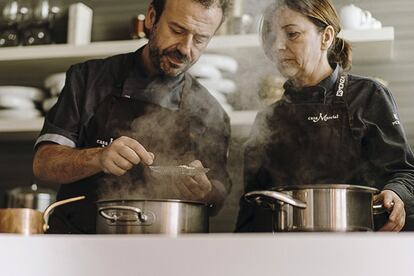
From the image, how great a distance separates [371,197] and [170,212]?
17.7 inches

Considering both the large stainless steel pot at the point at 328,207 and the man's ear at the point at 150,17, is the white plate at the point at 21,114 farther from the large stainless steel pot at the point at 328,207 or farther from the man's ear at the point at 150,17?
the large stainless steel pot at the point at 328,207

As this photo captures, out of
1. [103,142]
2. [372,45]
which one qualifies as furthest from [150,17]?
[372,45]

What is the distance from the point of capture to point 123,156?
1805 millimetres

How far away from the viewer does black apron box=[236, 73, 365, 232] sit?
171 centimetres

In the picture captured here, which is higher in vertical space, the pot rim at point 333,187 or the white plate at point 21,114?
the white plate at point 21,114

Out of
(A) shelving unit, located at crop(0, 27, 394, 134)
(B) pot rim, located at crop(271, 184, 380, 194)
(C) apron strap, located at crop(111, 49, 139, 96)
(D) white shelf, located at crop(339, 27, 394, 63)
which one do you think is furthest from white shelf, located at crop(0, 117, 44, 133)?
(D) white shelf, located at crop(339, 27, 394, 63)

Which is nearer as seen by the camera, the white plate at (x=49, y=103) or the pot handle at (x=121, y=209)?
the pot handle at (x=121, y=209)

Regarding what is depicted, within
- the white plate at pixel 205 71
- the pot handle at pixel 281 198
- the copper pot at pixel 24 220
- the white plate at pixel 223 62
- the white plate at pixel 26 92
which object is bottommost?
the copper pot at pixel 24 220

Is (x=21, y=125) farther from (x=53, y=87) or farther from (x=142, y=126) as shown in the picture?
(x=142, y=126)

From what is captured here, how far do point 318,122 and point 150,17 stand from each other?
524mm

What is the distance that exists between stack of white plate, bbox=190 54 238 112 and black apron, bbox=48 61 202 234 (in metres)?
0.04

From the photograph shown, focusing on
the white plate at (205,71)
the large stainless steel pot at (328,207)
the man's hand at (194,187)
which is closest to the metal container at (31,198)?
the man's hand at (194,187)

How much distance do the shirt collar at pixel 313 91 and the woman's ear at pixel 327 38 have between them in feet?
0.17

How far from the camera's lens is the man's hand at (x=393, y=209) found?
64.7 inches
